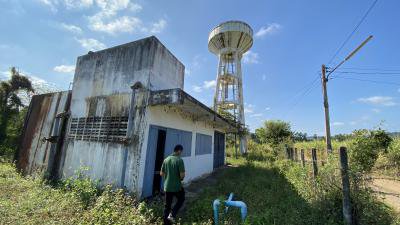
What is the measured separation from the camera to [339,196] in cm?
415

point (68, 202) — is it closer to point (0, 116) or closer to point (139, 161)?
point (139, 161)

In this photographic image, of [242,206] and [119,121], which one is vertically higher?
[119,121]

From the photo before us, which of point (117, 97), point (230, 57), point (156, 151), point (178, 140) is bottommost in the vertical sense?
point (156, 151)

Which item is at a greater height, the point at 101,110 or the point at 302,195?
the point at 101,110

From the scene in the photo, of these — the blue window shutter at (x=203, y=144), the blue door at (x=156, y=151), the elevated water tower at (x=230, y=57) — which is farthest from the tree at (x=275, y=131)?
the blue door at (x=156, y=151)

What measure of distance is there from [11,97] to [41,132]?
766cm

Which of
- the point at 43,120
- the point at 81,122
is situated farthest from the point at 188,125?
the point at 43,120

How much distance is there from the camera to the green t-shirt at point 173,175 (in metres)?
4.29

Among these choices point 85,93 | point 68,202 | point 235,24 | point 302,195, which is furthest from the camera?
point 235,24

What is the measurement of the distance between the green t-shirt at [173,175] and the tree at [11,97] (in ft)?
46.8

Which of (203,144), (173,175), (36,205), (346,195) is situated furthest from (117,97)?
(346,195)

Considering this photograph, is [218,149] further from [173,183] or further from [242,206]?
[242,206]

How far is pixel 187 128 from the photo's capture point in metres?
8.50

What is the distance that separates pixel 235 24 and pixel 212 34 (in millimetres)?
2557
